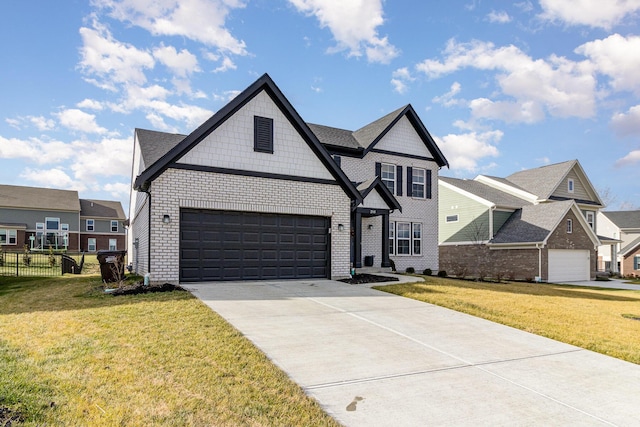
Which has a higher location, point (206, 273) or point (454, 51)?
point (454, 51)

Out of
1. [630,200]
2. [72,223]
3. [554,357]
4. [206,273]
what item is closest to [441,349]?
[554,357]

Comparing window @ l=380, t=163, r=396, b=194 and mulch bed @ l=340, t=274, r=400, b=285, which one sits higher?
window @ l=380, t=163, r=396, b=194

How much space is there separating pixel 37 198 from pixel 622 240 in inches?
2358

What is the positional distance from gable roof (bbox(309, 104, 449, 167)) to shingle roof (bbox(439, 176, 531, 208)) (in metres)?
5.97

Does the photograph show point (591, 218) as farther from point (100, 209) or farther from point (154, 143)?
point (100, 209)

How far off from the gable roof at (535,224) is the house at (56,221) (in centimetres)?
3695

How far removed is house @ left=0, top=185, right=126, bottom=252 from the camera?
41062mm

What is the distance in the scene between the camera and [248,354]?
5734 mm

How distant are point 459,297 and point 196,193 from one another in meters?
8.38

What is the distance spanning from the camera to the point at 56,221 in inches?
1725

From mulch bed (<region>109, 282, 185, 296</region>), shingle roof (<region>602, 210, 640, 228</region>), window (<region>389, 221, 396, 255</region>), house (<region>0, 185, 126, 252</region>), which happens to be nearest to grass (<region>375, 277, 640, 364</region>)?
mulch bed (<region>109, 282, 185, 296</region>)

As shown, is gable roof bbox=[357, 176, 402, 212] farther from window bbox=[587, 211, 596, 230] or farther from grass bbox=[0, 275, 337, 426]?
window bbox=[587, 211, 596, 230]

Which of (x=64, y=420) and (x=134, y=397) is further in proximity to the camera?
(x=134, y=397)

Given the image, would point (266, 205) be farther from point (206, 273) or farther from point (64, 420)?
point (64, 420)
